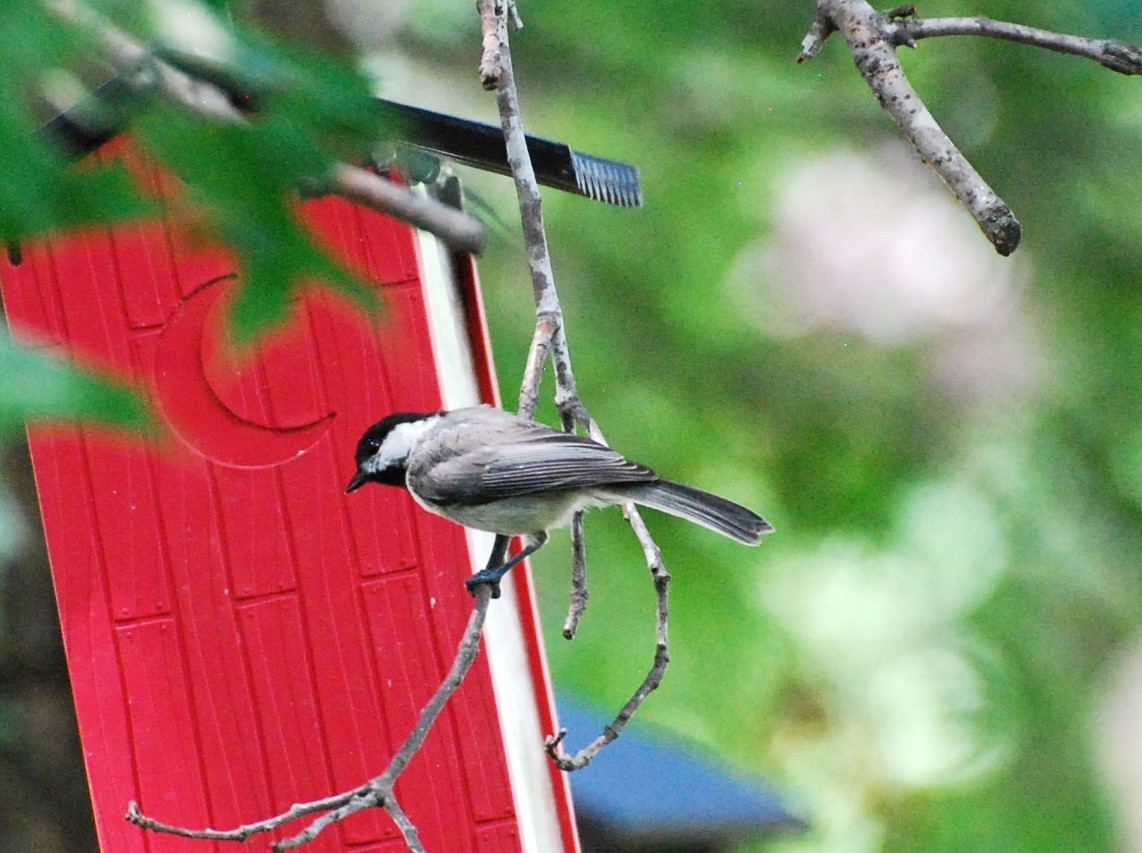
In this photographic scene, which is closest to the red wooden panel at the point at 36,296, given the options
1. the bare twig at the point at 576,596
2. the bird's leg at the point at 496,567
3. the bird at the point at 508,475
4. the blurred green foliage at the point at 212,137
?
the bird at the point at 508,475

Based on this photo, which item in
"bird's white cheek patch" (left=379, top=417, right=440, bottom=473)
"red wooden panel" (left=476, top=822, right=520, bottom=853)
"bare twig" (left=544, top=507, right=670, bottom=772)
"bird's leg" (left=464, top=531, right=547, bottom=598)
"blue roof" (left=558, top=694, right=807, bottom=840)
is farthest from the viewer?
"blue roof" (left=558, top=694, right=807, bottom=840)

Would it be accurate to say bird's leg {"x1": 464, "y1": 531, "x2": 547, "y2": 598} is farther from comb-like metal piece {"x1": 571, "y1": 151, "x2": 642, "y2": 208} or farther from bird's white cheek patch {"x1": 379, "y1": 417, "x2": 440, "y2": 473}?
comb-like metal piece {"x1": 571, "y1": 151, "x2": 642, "y2": 208}

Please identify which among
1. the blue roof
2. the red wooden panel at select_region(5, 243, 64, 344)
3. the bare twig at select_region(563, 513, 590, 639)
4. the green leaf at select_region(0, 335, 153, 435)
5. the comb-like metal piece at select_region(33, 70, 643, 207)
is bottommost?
the blue roof

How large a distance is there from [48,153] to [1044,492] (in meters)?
Result: 3.50

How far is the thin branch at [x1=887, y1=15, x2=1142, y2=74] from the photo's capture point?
1846mm

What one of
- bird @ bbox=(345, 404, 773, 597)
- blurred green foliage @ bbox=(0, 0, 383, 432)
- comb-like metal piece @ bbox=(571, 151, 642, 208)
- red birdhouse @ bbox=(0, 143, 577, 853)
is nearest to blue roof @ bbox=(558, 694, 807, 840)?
red birdhouse @ bbox=(0, 143, 577, 853)

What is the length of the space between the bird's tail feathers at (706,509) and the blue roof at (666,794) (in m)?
0.82

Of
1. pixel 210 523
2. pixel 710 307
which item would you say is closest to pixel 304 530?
pixel 210 523

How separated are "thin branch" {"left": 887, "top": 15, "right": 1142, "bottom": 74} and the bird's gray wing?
0.84m

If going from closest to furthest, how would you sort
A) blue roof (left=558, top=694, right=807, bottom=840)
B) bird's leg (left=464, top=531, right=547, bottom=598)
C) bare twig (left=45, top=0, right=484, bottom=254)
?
bare twig (left=45, top=0, right=484, bottom=254) → bird's leg (left=464, top=531, right=547, bottom=598) → blue roof (left=558, top=694, right=807, bottom=840)

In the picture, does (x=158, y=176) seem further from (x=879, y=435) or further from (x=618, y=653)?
(x=879, y=435)

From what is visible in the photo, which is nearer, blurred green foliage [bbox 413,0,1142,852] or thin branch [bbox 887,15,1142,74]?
thin branch [bbox 887,15,1142,74]

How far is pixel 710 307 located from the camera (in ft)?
13.7

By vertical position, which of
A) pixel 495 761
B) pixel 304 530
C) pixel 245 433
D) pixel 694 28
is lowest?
pixel 495 761
